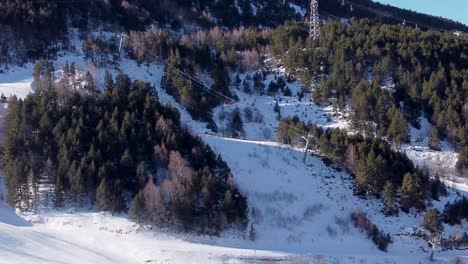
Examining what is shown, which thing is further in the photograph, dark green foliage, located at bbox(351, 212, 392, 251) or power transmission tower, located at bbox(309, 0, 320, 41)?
power transmission tower, located at bbox(309, 0, 320, 41)

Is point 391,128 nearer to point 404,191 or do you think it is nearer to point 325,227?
point 404,191

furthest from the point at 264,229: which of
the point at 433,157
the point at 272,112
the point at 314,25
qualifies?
the point at 314,25

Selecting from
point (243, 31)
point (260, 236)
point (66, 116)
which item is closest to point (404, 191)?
point (260, 236)

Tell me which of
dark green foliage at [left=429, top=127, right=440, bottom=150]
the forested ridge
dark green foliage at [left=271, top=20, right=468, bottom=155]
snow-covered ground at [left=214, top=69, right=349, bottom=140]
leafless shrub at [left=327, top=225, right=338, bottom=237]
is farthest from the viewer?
snow-covered ground at [left=214, top=69, right=349, bottom=140]

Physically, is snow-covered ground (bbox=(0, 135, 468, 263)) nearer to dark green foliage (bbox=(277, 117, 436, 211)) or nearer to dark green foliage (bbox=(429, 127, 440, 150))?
dark green foliage (bbox=(277, 117, 436, 211))

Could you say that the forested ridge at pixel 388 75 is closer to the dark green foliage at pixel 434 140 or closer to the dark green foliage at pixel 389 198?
the dark green foliage at pixel 434 140

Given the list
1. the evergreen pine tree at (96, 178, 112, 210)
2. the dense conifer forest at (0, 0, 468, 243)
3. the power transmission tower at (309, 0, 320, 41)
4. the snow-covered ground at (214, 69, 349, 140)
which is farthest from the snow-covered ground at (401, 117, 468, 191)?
the evergreen pine tree at (96, 178, 112, 210)

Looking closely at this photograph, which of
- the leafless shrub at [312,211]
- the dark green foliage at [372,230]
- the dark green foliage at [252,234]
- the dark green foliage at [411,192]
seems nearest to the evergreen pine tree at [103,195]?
the dark green foliage at [252,234]

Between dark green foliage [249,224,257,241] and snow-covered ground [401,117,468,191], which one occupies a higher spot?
snow-covered ground [401,117,468,191]
